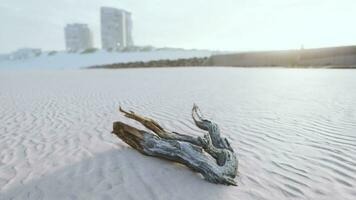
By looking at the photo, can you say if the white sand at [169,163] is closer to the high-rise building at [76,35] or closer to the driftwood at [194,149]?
the driftwood at [194,149]

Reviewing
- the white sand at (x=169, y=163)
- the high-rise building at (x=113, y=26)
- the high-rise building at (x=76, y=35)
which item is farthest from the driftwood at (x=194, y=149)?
the high-rise building at (x=76, y=35)

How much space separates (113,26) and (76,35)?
464 inches

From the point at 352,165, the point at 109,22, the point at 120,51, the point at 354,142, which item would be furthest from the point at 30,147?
the point at 109,22

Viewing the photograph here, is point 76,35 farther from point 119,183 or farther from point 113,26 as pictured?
point 119,183

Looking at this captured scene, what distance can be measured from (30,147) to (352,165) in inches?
179

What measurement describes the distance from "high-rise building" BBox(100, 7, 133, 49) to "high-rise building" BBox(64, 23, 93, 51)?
22.8 feet

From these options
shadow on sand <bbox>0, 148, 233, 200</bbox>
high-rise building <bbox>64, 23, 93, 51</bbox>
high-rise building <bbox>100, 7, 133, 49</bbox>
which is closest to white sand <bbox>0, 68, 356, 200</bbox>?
shadow on sand <bbox>0, 148, 233, 200</bbox>

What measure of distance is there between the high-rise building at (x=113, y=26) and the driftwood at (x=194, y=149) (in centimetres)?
7615

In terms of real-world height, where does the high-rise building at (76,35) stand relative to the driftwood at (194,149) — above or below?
above

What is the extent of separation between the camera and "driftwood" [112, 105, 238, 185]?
342 centimetres

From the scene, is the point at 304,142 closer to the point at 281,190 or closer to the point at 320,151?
the point at 320,151

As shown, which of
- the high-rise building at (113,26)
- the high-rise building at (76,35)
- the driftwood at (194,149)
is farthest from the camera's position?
the high-rise building at (76,35)

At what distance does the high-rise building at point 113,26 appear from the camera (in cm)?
7981

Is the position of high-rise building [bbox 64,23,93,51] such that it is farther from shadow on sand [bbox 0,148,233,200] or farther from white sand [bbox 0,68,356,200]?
shadow on sand [bbox 0,148,233,200]
